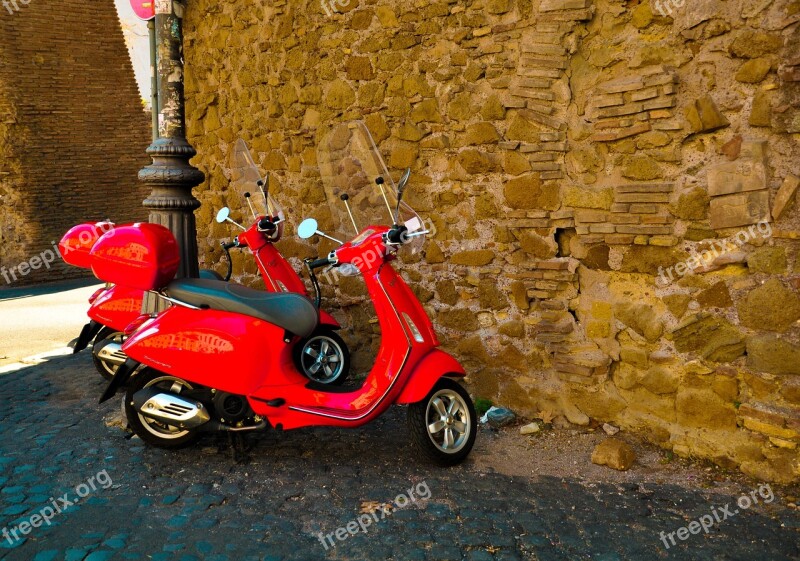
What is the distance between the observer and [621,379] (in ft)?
13.5

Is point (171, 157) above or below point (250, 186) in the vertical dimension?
above

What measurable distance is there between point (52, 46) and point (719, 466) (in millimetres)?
17330

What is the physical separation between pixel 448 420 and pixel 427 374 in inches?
11.7

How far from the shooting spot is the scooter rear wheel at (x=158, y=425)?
13.0ft

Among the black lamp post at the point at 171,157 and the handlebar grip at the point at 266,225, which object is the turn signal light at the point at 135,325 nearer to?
the black lamp post at the point at 171,157

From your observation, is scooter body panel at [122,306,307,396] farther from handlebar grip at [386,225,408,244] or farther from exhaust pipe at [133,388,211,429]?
handlebar grip at [386,225,408,244]

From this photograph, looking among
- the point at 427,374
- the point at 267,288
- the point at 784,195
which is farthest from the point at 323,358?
Result: the point at 784,195

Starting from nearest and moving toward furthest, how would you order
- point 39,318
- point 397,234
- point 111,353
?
point 397,234, point 111,353, point 39,318

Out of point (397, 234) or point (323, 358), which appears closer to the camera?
point (397, 234)

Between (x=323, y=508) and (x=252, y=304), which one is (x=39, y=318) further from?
(x=323, y=508)

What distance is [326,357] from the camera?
17.5ft

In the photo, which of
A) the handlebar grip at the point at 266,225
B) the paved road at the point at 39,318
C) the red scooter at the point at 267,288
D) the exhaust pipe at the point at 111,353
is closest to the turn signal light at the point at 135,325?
the red scooter at the point at 267,288

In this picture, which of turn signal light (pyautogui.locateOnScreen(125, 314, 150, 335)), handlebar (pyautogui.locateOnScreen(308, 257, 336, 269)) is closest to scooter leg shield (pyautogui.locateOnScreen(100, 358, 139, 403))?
turn signal light (pyautogui.locateOnScreen(125, 314, 150, 335))

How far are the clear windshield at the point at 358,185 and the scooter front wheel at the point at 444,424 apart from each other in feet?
2.80
